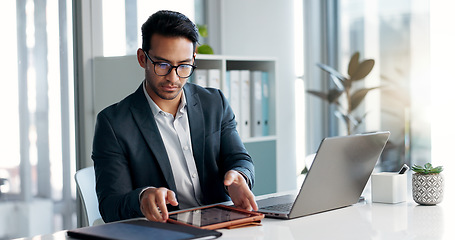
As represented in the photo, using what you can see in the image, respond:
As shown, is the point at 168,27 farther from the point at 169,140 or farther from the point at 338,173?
the point at 338,173

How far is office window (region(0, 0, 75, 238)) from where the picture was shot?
118 inches

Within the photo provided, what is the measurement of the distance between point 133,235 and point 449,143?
9.68ft

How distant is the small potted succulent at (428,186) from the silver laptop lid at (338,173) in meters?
0.17

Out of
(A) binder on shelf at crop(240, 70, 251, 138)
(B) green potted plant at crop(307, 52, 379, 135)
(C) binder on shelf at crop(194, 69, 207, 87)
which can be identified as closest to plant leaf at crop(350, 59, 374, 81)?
(B) green potted plant at crop(307, 52, 379, 135)

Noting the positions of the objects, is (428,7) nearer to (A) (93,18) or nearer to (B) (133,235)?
(A) (93,18)

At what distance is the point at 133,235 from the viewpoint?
4.79ft

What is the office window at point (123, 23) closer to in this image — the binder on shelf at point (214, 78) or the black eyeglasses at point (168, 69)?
the binder on shelf at point (214, 78)

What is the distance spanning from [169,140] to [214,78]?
128cm

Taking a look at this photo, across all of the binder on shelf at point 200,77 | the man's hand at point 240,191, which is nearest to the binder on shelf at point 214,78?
the binder on shelf at point 200,77

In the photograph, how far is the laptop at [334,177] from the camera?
172 centimetres

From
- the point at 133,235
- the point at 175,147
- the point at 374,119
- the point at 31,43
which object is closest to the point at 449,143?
the point at 374,119

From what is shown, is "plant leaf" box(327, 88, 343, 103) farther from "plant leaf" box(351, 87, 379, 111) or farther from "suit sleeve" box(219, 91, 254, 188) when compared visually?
"suit sleeve" box(219, 91, 254, 188)

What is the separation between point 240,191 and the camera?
1.83m

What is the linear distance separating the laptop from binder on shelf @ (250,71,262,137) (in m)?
1.67
